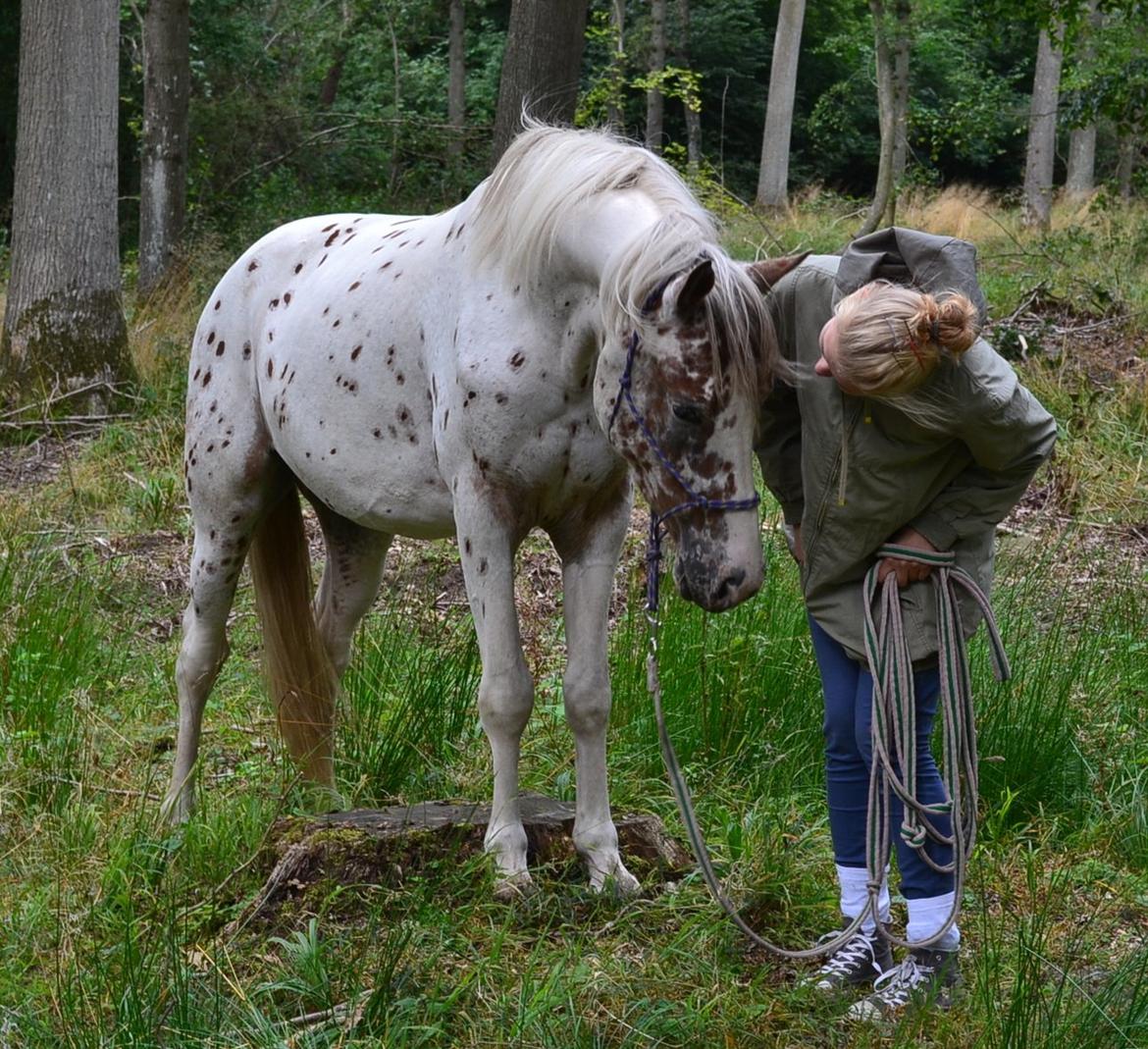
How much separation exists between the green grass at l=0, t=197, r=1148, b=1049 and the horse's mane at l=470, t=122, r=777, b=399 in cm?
145

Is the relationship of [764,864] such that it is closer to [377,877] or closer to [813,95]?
[377,877]

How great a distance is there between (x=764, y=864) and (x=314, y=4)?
24.1 meters

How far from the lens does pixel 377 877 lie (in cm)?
368

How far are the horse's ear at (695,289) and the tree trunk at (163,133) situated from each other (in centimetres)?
1090

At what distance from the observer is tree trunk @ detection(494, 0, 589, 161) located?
7.97 metres

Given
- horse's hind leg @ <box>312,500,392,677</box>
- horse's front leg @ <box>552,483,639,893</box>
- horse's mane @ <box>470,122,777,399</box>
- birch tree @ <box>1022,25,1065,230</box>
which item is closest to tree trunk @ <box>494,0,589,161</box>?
horse's hind leg @ <box>312,500,392,677</box>

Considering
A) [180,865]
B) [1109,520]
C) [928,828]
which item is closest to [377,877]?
[180,865]

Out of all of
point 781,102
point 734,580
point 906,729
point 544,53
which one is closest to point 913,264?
point 734,580

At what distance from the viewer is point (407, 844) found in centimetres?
375

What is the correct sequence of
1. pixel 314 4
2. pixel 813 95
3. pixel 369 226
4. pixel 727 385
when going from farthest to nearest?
pixel 813 95, pixel 314 4, pixel 369 226, pixel 727 385

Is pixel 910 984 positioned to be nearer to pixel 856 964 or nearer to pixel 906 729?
pixel 856 964

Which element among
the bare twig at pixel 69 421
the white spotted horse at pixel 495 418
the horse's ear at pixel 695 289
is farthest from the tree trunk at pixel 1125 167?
the horse's ear at pixel 695 289

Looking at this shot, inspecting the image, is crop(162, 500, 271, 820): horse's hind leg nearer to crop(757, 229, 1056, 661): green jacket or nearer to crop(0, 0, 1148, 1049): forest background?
crop(0, 0, 1148, 1049): forest background

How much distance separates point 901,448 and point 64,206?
7.85 m
